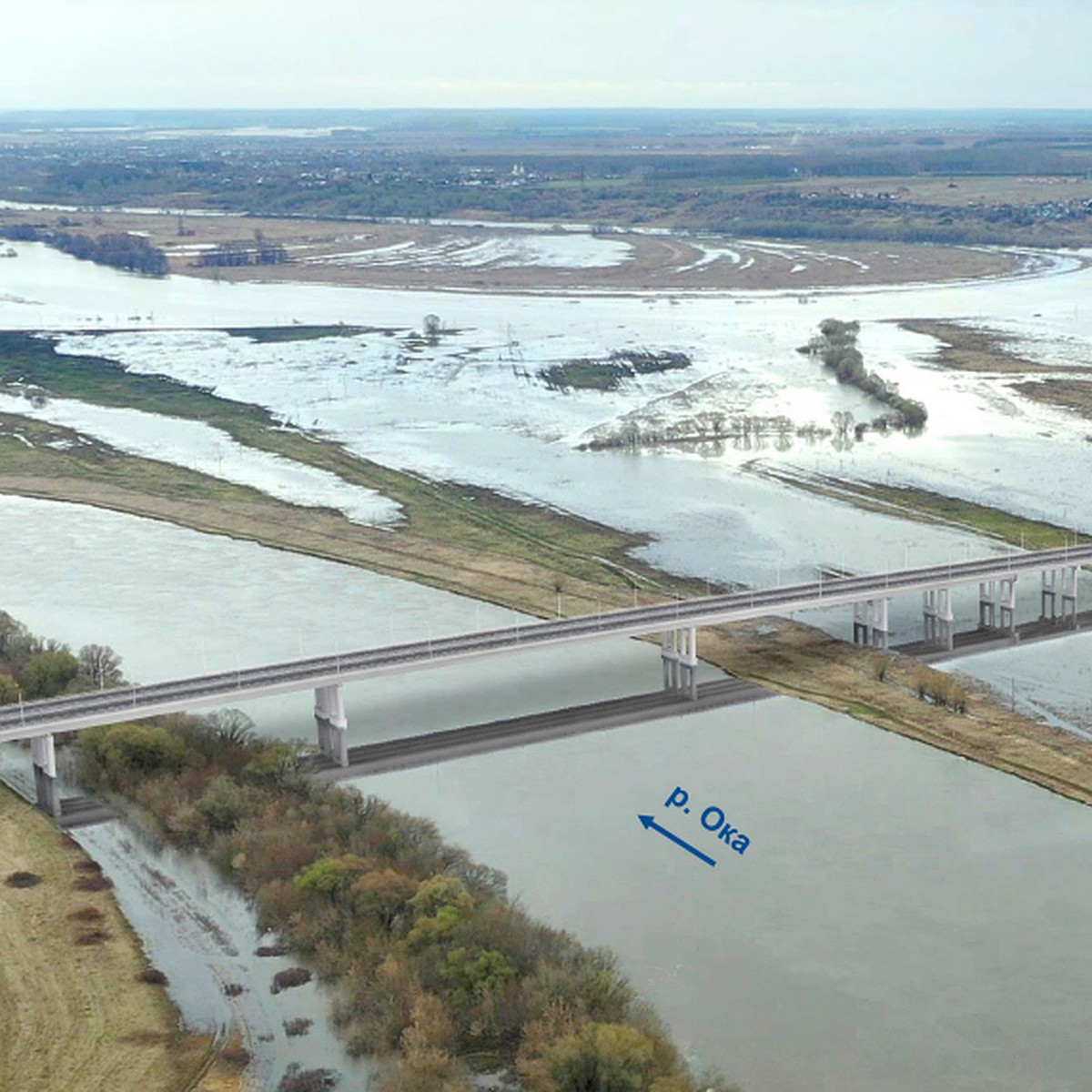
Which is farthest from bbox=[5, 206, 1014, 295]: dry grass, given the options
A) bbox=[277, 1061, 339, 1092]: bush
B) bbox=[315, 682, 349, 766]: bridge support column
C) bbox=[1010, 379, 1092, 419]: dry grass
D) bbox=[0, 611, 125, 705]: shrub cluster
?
bbox=[277, 1061, 339, 1092]: bush

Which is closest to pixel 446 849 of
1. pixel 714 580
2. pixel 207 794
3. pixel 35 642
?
pixel 207 794

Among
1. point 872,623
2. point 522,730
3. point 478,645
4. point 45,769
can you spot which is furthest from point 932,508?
point 45,769

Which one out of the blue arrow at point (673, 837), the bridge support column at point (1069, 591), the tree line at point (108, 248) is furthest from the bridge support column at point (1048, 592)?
the tree line at point (108, 248)

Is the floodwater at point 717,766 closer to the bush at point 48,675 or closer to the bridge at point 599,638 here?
the bridge at point 599,638

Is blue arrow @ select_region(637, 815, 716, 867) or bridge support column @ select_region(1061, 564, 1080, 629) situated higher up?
bridge support column @ select_region(1061, 564, 1080, 629)

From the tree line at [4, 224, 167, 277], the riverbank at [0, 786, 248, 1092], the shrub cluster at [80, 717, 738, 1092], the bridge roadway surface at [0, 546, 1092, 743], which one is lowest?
the tree line at [4, 224, 167, 277]

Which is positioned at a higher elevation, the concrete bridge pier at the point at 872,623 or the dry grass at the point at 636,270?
the concrete bridge pier at the point at 872,623

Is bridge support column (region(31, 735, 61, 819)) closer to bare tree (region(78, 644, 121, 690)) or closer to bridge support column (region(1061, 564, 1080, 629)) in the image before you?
bare tree (region(78, 644, 121, 690))
